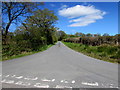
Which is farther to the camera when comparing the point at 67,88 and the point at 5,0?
the point at 5,0

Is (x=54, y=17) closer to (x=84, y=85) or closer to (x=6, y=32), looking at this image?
(x=6, y=32)

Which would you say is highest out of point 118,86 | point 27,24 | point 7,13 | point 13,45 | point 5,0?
point 5,0

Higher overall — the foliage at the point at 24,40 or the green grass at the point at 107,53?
the foliage at the point at 24,40

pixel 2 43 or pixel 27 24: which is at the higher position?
pixel 27 24

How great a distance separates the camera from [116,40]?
13.4 m

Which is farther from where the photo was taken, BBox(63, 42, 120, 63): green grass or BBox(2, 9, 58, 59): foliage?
BBox(2, 9, 58, 59): foliage

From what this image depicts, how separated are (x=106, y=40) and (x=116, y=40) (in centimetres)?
203

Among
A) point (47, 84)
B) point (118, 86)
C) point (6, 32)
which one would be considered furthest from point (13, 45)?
point (118, 86)

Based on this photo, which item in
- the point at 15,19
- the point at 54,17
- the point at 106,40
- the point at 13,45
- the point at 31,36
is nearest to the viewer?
the point at 13,45

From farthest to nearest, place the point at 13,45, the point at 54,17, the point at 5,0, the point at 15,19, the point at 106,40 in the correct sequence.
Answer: the point at 54,17 → the point at 106,40 → the point at 15,19 → the point at 5,0 → the point at 13,45

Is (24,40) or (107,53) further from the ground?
(24,40)

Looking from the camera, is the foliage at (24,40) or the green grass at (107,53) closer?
the green grass at (107,53)

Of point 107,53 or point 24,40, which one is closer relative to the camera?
point 107,53

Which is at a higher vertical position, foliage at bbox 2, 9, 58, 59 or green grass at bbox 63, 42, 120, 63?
foliage at bbox 2, 9, 58, 59
